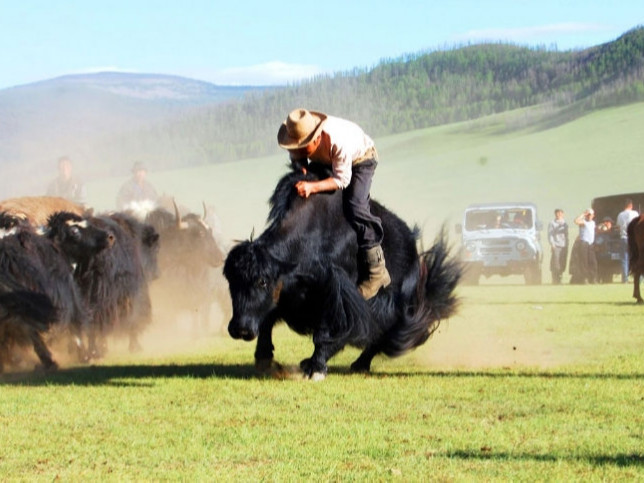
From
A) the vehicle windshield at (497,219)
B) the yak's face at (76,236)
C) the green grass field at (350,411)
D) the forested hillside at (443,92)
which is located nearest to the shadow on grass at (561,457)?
the green grass field at (350,411)

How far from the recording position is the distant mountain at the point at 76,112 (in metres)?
36.6

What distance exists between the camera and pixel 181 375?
9930 millimetres

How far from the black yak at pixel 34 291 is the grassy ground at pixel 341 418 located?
1.58 ft

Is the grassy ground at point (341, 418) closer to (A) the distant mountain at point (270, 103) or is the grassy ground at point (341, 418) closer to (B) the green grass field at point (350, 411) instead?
(B) the green grass field at point (350, 411)

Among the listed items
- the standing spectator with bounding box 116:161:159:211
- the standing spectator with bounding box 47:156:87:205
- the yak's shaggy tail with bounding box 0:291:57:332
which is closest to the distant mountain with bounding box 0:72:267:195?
the standing spectator with bounding box 116:161:159:211

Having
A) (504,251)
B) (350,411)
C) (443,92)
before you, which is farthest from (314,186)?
(443,92)

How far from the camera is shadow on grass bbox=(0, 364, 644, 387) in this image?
9508 mm

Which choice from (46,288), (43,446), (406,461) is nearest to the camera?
(406,461)

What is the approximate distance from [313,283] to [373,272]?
49cm

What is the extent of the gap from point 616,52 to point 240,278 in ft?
340

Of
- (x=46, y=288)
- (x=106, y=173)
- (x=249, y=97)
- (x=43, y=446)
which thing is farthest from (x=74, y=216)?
(x=249, y=97)

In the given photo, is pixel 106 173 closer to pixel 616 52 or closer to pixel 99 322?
pixel 99 322

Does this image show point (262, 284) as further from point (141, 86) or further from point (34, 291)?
point (141, 86)

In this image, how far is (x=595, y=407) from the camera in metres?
7.73
